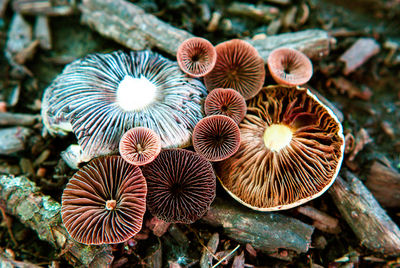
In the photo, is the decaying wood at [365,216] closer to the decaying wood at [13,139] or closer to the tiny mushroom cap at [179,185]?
the tiny mushroom cap at [179,185]

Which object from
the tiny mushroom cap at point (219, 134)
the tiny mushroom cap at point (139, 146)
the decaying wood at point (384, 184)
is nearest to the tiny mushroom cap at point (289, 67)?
the tiny mushroom cap at point (219, 134)

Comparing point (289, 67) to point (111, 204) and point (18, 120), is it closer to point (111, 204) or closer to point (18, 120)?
point (111, 204)

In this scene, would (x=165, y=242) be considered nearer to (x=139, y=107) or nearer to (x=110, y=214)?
(x=110, y=214)

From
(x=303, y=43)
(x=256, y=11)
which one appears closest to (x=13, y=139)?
(x=256, y=11)

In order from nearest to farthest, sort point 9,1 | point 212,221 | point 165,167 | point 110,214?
point 110,214 < point 165,167 < point 212,221 < point 9,1

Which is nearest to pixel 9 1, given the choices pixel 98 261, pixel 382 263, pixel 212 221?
pixel 98 261

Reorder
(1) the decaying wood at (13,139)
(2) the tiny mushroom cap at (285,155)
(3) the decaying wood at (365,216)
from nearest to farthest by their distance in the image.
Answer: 1. (2) the tiny mushroom cap at (285,155)
2. (3) the decaying wood at (365,216)
3. (1) the decaying wood at (13,139)
